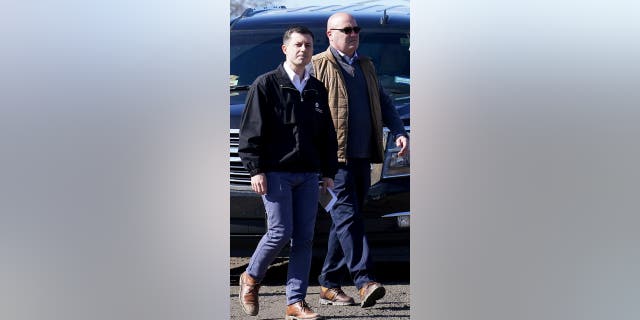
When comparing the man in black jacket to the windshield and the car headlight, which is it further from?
the car headlight

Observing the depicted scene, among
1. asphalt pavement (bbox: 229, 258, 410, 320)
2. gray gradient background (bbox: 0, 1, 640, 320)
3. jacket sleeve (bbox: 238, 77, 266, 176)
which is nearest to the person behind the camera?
gray gradient background (bbox: 0, 1, 640, 320)

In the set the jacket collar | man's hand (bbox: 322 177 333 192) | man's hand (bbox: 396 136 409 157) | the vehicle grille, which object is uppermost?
the jacket collar

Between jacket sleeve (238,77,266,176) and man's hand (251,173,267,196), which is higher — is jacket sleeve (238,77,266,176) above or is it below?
above

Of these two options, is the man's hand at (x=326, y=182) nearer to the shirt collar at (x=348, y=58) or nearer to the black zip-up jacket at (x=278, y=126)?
the black zip-up jacket at (x=278, y=126)

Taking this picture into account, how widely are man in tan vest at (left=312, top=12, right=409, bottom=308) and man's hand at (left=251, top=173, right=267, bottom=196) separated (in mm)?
456

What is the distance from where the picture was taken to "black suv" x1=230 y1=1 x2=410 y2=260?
5.55 m

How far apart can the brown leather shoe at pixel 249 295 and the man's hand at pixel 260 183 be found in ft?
1.27

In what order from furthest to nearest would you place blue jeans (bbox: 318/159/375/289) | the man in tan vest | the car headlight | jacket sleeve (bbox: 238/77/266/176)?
the car headlight, blue jeans (bbox: 318/159/375/289), the man in tan vest, jacket sleeve (bbox: 238/77/266/176)

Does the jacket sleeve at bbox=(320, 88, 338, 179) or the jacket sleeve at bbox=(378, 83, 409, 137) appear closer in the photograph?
the jacket sleeve at bbox=(320, 88, 338, 179)

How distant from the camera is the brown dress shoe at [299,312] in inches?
209

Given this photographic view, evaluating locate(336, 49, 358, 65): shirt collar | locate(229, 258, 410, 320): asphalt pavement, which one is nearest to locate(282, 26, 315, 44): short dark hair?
locate(336, 49, 358, 65): shirt collar
